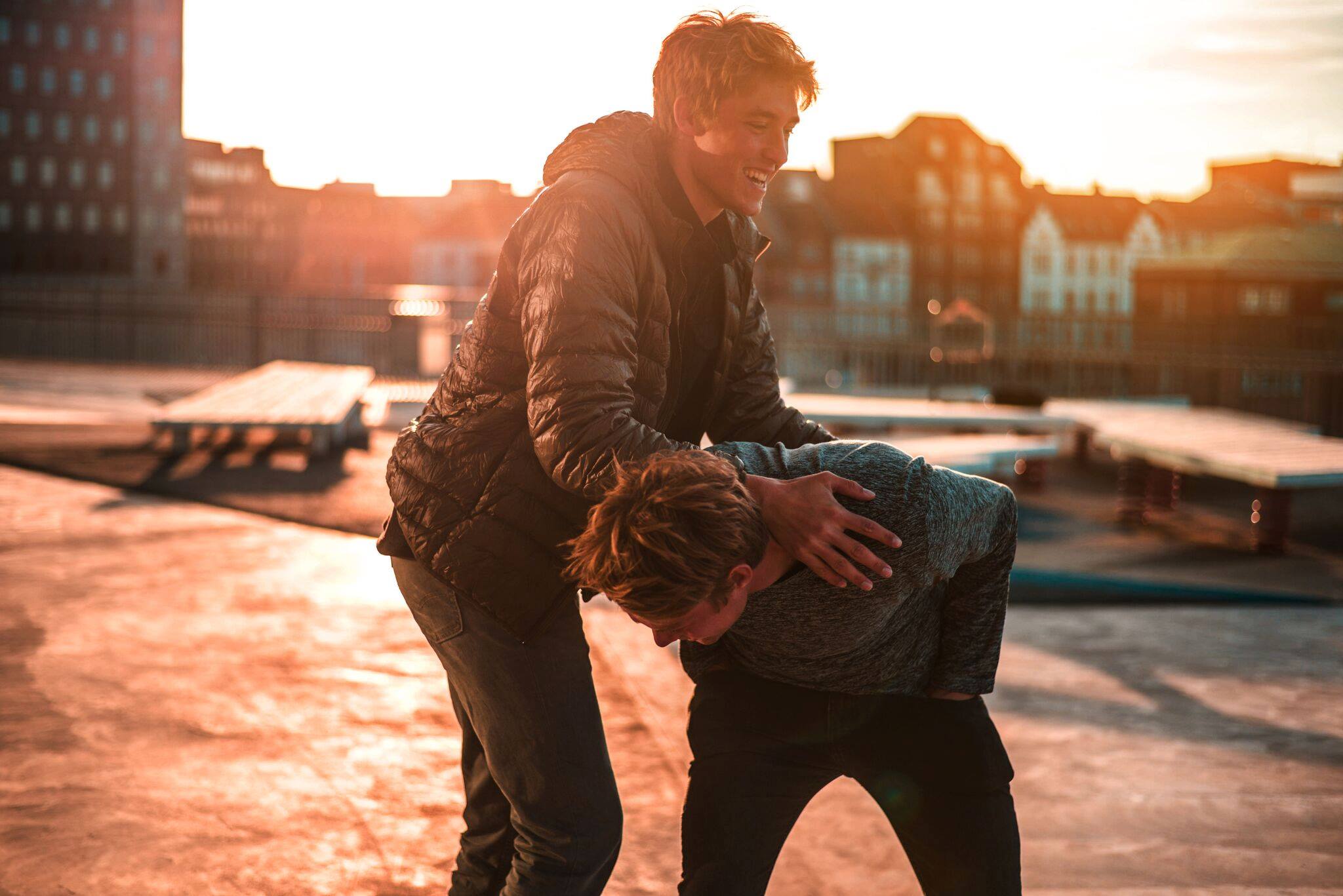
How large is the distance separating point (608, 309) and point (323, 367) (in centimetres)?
1630

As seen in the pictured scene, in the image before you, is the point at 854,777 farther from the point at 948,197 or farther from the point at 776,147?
the point at 948,197

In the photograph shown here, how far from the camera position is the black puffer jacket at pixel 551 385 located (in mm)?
2115

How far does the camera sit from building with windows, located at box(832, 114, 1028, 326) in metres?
82.7

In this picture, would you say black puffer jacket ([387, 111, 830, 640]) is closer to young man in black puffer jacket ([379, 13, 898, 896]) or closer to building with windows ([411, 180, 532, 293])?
young man in black puffer jacket ([379, 13, 898, 896])

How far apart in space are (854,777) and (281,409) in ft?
33.5

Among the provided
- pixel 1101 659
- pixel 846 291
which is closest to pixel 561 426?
pixel 1101 659

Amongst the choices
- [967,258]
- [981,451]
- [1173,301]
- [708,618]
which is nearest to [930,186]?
[967,258]

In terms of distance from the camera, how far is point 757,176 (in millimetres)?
2338

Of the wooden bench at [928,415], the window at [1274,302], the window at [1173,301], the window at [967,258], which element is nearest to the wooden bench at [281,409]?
the wooden bench at [928,415]

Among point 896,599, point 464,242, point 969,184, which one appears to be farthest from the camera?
point 464,242

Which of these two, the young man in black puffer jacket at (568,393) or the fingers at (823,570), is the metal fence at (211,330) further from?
the fingers at (823,570)

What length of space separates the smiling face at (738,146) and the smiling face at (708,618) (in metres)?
0.74

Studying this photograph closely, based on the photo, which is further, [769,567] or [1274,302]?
[1274,302]

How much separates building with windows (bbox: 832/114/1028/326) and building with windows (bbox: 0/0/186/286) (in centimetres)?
5364
